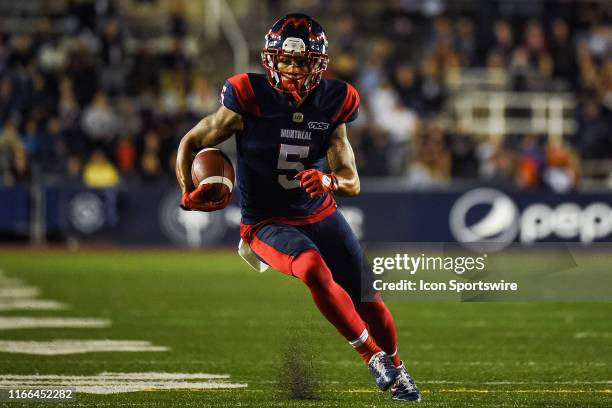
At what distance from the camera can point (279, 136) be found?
18.7 feet

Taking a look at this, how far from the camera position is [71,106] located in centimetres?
1741

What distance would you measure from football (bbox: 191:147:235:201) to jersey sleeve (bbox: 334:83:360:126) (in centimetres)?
56

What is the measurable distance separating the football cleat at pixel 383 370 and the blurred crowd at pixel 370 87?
11416 mm

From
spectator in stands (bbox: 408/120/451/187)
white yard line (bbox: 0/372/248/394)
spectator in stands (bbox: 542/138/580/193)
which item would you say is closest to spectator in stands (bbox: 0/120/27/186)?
spectator in stands (bbox: 408/120/451/187)

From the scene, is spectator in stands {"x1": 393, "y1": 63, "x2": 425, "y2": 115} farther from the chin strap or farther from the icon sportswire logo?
the chin strap

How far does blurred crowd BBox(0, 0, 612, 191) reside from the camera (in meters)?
17.1

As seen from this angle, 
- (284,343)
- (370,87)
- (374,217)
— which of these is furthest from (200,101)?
(284,343)

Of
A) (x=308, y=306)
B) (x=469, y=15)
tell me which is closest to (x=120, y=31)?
(x=469, y=15)

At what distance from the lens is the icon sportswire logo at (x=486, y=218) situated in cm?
1606

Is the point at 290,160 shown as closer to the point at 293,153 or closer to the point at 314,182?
the point at 293,153

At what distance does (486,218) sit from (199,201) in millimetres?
11007

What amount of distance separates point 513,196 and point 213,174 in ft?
36.5

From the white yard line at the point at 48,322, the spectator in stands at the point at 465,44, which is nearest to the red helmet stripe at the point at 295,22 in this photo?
the white yard line at the point at 48,322

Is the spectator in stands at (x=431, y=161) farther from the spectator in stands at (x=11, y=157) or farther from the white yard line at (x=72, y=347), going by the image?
the white yard line at (x=72, y=347)
